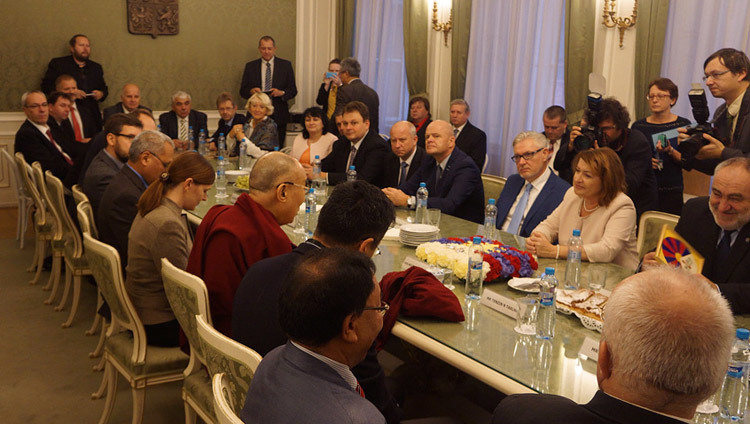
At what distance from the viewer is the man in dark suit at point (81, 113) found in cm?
766

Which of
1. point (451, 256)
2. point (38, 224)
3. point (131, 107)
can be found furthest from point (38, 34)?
point (451, 256)

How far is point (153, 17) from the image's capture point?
909 centimetres

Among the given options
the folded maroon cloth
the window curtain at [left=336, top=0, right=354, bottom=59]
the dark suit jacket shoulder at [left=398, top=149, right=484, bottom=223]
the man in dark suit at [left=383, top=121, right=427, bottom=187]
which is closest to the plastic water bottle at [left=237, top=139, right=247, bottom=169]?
the man in dark suit at [left=383, top=121, right=427, bottom=187]

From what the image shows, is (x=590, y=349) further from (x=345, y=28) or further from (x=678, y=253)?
(x=345, y=28)

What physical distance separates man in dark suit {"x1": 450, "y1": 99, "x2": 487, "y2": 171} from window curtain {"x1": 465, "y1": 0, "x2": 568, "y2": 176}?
1.32 feet

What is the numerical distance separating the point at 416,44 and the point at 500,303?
Result: 5975mm

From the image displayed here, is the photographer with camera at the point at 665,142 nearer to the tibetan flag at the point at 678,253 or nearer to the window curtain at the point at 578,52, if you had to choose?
the window curtain at the point at 578,52

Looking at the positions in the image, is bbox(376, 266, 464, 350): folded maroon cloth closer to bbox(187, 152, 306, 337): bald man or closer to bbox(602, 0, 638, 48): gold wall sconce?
bbox(187, 152, 306, 337): bald man

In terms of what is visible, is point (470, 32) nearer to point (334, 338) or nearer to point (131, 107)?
point (131, 107)

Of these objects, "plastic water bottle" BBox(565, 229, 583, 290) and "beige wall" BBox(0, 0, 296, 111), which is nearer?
"plastic water bottle" BBox(565, 229, 583, 290)

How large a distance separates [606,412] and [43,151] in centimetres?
615

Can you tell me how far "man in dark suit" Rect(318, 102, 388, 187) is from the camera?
534 cm

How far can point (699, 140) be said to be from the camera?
13.7 ft

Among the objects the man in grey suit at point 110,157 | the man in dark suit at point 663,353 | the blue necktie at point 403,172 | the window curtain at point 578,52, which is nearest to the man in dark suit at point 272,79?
the window curtain at point 578,52
